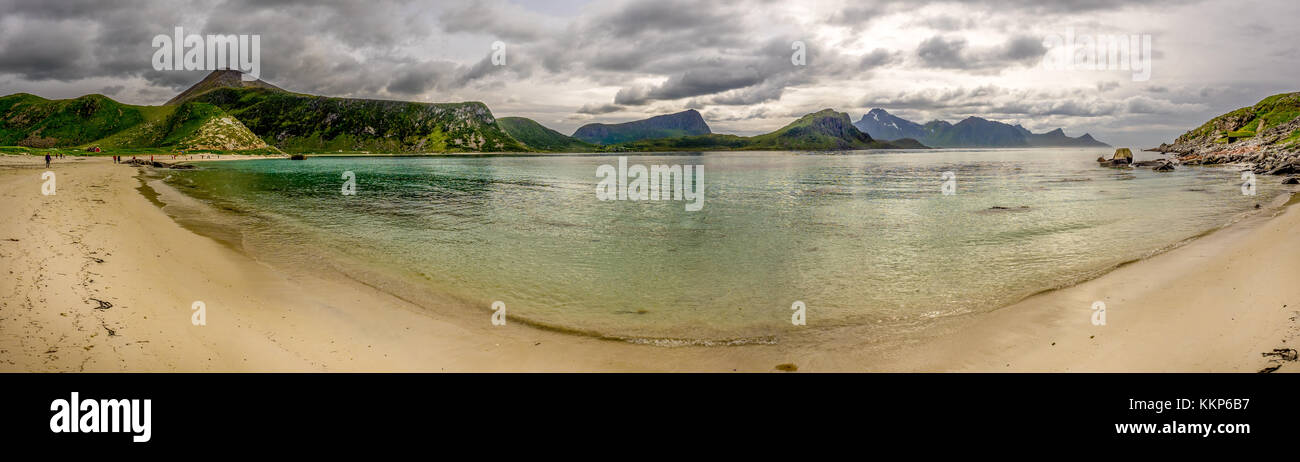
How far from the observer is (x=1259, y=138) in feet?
339

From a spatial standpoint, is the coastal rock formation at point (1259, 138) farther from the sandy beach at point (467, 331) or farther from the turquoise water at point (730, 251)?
the sandy beach at point (467, 331)

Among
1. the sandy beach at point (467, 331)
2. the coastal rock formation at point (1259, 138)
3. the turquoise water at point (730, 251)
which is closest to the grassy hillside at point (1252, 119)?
the coastal rock formation at point (1259, 138)

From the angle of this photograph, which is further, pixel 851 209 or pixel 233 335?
pixel 851 209

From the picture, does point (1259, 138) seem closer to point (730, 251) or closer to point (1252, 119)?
point (1252, 119)

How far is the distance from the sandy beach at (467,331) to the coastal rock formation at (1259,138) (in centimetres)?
7449

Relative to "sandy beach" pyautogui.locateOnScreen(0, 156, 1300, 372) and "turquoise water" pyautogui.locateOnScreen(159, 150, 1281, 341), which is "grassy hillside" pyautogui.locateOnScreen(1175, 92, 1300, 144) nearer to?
"turquoise water" pyautogui.locateOnScreen(159, 150, 1281, 341)

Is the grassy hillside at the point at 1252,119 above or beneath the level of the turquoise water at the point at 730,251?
above

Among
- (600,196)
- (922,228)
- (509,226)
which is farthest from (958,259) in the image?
(600,196)

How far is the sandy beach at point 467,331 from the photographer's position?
9938 mm

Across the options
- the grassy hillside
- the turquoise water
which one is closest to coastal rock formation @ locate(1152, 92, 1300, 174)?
the grassy hillside

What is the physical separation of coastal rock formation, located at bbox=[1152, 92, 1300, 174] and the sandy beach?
74.5m
